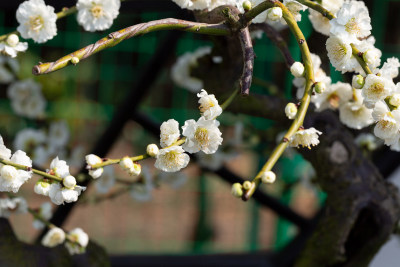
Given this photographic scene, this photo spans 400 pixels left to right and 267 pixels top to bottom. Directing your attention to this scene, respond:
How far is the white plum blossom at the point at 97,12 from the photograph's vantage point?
0.75 m

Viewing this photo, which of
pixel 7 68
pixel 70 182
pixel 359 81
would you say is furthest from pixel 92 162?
pixel 7 68

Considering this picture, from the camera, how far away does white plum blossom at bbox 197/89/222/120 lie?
0.60 metres

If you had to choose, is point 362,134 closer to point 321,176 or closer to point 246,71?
point 321,176

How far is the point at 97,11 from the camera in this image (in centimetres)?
76

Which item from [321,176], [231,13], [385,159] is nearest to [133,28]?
[231,13]

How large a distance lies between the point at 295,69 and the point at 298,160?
4.28ft

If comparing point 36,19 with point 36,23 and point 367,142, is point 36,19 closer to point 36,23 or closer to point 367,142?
point 36,23

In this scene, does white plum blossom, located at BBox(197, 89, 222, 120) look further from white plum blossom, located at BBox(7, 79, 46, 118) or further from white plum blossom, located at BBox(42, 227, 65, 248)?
white plum blossom, located at BBox(7, 79, 46, 118)

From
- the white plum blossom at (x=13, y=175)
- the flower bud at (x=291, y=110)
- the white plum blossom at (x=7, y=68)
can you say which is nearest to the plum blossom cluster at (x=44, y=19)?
the white plum blossom at (x=13, y=175)

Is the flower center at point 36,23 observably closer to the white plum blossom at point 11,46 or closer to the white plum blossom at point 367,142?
the white plum blossom at point 11,46

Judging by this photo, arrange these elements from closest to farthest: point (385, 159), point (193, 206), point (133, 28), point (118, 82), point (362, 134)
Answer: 1. point (133, 28)
2. point (362, 134)
3. point (385, 159)
4. point (118, 82)
5. point (193, 206)

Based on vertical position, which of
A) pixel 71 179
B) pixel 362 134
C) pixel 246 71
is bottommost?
pixel 362 134

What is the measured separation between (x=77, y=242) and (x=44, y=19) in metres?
0.34

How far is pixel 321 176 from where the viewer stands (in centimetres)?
95
